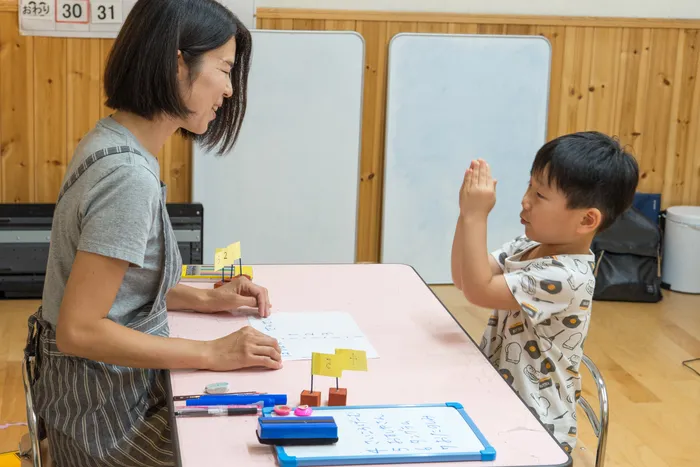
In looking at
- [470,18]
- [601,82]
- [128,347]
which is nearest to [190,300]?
[128,347]

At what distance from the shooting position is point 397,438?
4.37 ft

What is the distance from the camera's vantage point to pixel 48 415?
1.63 metres

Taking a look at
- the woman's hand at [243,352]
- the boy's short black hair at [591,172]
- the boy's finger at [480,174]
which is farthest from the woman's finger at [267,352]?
the boy's short black hair at [591,172]

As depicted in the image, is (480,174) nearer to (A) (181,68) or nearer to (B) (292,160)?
(A) (181,68)

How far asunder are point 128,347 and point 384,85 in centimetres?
300

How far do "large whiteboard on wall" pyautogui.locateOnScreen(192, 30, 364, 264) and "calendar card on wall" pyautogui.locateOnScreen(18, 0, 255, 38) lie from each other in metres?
0.46

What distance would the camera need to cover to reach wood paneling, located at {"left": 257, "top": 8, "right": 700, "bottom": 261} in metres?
4.27

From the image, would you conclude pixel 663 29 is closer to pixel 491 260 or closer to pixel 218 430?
pixel 491 260

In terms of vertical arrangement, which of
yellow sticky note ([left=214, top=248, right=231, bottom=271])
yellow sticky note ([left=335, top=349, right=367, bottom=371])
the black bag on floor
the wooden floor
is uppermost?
yellow sticky note ([left=214, top=248, right=231, bottom=271])

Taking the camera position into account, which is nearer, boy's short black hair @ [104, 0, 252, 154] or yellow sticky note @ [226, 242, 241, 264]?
boy's short black hair @ [104, 0, 252, 154]

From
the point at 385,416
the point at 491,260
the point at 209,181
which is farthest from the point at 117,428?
the point at 209,181

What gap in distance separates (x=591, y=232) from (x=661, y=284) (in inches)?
117

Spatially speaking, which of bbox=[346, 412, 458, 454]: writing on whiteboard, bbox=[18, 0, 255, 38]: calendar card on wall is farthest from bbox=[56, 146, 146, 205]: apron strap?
bbox=[18, 0, 255, 38]: calendar card on wall

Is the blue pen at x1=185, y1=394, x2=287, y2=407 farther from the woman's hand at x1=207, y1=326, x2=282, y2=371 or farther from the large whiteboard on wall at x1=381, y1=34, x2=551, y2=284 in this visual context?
the large whiteboard on wall at x1=381, y1=34, x2=551, y2=284
